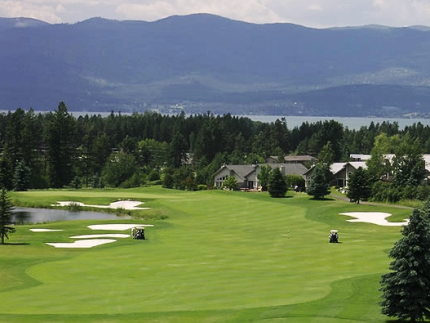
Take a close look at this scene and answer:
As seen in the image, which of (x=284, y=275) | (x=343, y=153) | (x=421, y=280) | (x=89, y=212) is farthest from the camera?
(x=343, y=153)

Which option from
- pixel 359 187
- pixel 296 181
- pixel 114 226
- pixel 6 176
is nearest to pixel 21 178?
pixel 6 176

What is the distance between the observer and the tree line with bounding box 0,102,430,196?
5128 inches

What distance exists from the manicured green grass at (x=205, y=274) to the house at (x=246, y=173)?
48846 millimetres

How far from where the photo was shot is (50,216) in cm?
8056

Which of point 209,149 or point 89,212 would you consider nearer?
point 89,212

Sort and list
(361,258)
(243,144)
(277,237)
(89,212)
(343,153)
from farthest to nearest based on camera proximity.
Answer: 1. (243,144)
2. (343,153)
3. (89,212)
4. (277,237)
5. (361,258)

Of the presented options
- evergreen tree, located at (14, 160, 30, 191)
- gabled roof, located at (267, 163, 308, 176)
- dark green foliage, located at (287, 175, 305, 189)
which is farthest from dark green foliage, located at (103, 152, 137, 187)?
dark green foliage, located at (287, 175, 305, 189)

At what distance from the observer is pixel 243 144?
168 metres

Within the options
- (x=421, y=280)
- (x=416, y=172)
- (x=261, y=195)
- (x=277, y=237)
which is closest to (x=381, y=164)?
(x=416, y=172)

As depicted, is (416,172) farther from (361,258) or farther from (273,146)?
(273,146)

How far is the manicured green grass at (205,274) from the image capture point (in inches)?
1142

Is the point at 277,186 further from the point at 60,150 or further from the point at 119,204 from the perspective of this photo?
the point at 60,150

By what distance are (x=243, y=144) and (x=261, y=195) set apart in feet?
231

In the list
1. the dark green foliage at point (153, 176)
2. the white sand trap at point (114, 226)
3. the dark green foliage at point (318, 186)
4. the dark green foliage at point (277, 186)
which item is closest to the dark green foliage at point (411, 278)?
the white sand trap at point (114, 226)
